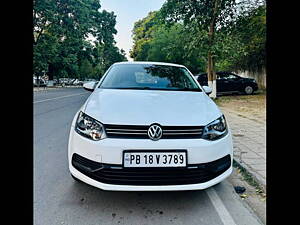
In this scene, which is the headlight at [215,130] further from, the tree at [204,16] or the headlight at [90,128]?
the tree at [204,16]

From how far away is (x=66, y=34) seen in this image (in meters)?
34.7

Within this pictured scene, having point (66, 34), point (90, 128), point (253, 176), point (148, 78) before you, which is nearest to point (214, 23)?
point (148, 78)

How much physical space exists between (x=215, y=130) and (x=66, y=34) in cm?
3565

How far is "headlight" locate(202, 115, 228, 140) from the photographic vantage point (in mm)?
2449

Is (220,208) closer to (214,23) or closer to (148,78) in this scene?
(148,78)

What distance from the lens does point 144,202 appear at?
2.61m

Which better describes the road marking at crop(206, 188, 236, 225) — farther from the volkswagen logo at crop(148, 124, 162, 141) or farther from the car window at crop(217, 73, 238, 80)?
the car window at crop(217, 73, 238, 80)

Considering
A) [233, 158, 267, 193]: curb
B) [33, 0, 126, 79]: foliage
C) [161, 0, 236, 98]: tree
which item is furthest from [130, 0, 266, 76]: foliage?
[33, 0, 126, 79]: foliage

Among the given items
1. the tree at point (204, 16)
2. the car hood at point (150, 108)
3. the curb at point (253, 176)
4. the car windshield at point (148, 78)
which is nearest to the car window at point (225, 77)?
the tree at point (204, 16)

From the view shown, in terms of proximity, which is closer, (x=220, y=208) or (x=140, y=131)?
(x=140, y=131)

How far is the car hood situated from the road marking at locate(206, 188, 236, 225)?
835 mm
